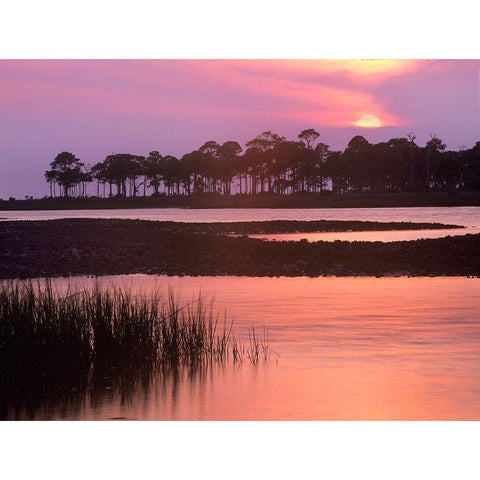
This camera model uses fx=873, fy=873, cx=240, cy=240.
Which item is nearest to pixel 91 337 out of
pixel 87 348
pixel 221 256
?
pixel 87 348

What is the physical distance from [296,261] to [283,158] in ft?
15.0

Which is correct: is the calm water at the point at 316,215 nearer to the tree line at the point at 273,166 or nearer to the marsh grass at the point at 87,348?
the tree line at the point at 273,166

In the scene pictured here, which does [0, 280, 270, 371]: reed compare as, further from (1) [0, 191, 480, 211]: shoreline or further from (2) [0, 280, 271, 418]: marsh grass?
(1) [0, 191, 480, 211]: shoreline

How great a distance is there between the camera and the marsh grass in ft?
30.6

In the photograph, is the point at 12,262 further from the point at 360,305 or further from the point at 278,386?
the point at 278,386

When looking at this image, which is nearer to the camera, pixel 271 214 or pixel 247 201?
pixel 247 201

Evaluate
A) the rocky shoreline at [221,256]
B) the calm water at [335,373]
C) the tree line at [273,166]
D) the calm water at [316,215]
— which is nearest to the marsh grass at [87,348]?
the calm water at [335,373]

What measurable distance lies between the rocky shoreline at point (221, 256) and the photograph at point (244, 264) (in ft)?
0.30

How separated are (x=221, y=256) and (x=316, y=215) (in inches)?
489

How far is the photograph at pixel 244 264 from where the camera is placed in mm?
9328

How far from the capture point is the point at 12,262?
2280cm

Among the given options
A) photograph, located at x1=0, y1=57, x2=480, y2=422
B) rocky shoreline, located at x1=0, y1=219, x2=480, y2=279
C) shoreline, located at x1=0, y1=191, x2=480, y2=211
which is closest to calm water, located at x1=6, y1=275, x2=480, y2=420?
photograph, located at x1=0, y1=57, x2=480, y2=422

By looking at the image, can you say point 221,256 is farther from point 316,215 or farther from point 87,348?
point 87,348

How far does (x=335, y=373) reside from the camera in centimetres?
1020
